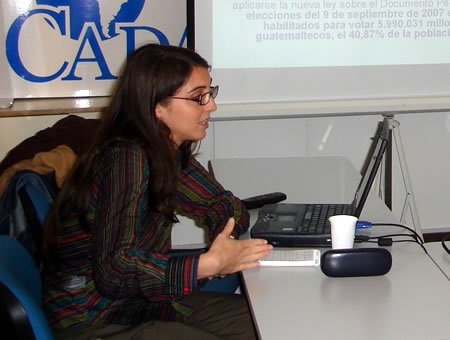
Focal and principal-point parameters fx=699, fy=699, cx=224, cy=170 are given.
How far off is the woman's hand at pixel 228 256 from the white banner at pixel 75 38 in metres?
1.74

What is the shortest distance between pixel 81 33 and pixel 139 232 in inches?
68.0

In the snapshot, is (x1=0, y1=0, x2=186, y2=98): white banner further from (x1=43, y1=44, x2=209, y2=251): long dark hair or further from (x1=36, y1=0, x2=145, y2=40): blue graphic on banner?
(x1=43, y1=44, x2=209, y2=251): long dark hair

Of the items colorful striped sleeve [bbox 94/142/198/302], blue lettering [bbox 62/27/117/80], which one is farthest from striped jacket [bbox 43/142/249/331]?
blue lettering [bbox 62/27/117/80]

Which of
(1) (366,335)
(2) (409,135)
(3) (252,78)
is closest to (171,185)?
(1) (366,335)

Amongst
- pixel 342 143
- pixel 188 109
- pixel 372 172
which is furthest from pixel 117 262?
pixel 342 143

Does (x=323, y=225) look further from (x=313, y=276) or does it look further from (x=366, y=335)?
(x=366, y=335)

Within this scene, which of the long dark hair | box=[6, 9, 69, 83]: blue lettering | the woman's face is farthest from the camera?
box=[6, 9, 69, 83]: blue lettering

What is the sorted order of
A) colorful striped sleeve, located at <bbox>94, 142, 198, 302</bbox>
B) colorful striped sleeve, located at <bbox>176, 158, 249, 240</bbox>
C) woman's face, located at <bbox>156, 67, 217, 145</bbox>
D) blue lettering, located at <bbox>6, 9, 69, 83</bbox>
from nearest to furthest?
colorful striped sleeve, located at <bbox>94, 142, 198, 302</bbox> → woman's face, located at <bbox>156, 67, 217, 145</bbox> → colorful striped sleeve, located at <bbox>176, 158, 249, 240</bbox> → blue lettering, located at <bbox>6, 9, 69, 83</bbox>

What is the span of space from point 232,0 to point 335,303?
6.15 ft

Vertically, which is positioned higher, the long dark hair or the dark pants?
the long dark hair

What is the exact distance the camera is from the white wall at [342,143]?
3391 millimetres

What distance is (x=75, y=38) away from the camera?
3.09 m

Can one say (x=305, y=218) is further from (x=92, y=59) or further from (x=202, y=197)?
(x=92, y=59)

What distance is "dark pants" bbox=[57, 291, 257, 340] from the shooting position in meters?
1.53
